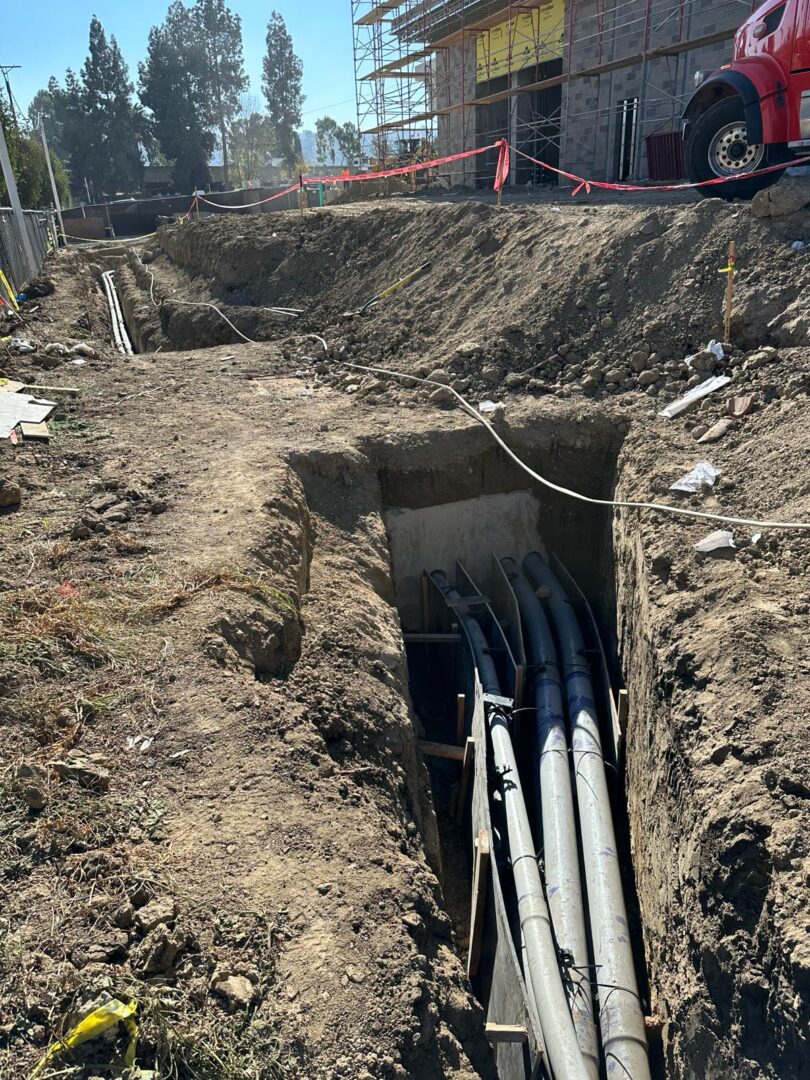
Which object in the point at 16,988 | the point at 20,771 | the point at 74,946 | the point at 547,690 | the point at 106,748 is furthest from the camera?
the point at 547,690

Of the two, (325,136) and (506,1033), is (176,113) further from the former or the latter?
(506,1033)

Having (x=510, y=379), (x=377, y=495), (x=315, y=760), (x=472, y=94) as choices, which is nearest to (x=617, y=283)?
(x=510, y=379)

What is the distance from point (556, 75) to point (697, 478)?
61.7 feet

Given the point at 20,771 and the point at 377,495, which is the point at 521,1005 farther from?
the point at 377,495

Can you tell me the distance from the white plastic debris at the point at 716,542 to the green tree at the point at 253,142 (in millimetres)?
104434

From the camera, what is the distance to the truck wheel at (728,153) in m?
9.27

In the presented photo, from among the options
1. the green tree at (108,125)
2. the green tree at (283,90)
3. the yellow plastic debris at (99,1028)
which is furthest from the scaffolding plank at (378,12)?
the green tree at (283,90)

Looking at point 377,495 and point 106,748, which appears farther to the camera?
point 377,495

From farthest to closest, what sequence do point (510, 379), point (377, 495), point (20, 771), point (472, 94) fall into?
point (472, 94)
point (510, 379)
point (377, 495)
point (20, 771)

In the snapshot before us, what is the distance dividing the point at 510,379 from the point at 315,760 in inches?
257

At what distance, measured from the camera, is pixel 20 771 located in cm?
368

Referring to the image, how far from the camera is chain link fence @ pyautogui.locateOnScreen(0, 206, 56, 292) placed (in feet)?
58.8

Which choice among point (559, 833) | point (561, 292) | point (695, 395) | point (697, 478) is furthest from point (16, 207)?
point (559, 833)

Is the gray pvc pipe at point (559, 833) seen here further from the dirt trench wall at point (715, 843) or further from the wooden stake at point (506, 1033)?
the wooden stake at point (506, 1033)
